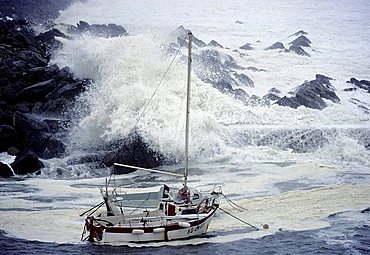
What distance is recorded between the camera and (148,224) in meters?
9.12

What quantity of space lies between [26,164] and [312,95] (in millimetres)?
10042

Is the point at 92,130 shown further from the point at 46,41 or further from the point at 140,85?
the point at 46,41

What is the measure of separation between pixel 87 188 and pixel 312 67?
13.6m

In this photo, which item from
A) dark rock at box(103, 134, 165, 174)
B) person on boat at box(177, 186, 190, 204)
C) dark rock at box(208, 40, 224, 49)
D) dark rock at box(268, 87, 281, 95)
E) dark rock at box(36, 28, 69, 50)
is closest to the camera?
person on boat at box(177, 186, 190, 204)

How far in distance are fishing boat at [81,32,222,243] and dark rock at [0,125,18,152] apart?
5032 mm

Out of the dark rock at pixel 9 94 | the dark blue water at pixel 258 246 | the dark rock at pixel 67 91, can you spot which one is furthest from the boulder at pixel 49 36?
the dark blue water at pixel 258 246

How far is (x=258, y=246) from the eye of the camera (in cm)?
891

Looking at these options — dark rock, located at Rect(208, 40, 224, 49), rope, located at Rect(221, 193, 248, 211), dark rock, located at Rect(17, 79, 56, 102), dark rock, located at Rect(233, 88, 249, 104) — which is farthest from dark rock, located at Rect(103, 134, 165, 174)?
dark rock, located at Rect(208, 40, 224, 49)

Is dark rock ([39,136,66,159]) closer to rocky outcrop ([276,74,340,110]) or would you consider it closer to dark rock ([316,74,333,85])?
rocky outcrop ([276,74,340,110])

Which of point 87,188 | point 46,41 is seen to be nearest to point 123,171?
point 87,188

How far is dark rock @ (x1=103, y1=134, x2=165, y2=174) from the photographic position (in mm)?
13664

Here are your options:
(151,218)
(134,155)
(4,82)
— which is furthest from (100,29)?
(151,218)

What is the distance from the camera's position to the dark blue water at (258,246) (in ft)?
28.2

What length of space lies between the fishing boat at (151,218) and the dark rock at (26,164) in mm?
3454
